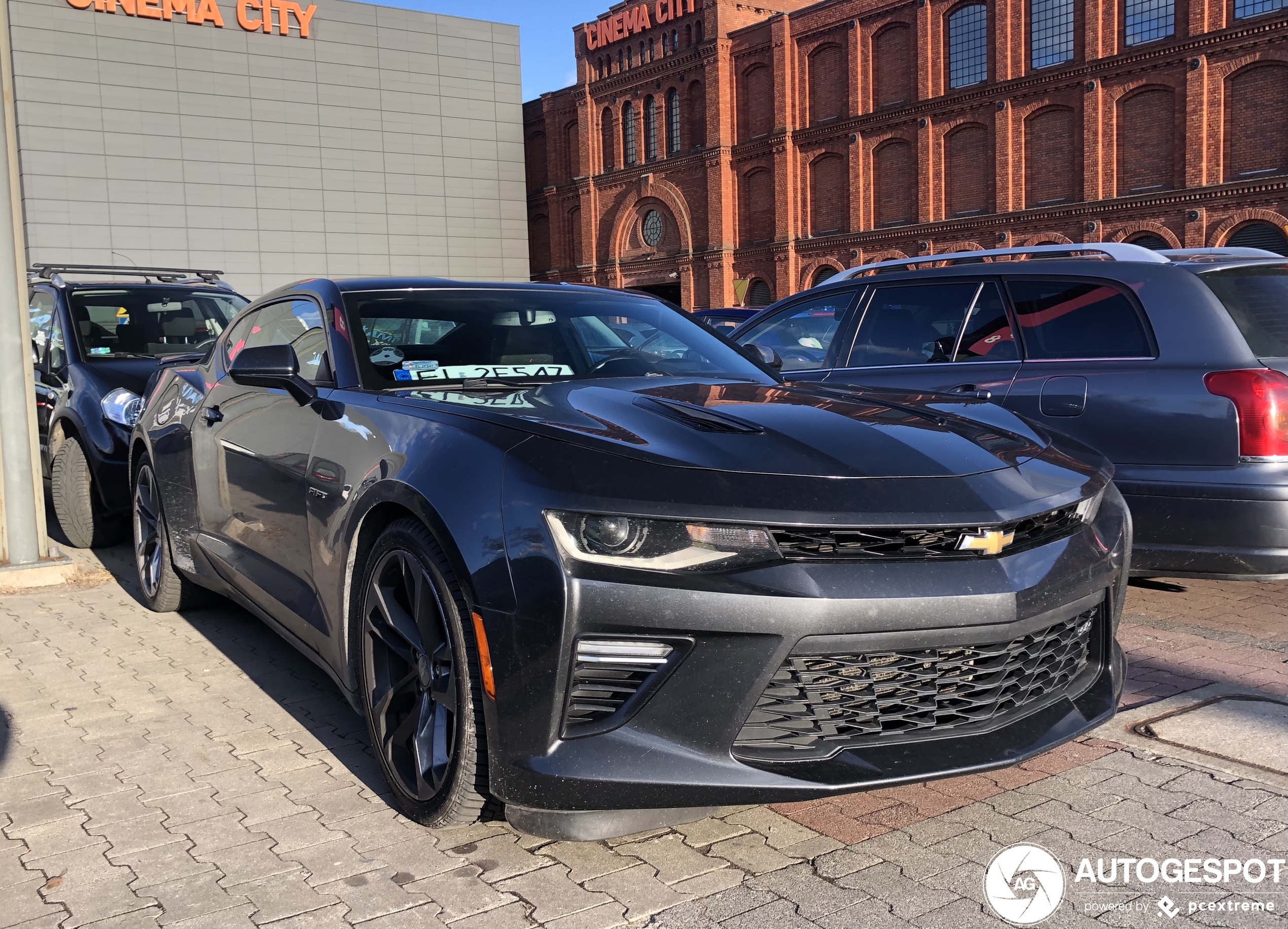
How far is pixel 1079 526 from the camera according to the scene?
298cm

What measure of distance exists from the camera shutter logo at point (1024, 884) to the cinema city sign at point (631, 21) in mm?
46206

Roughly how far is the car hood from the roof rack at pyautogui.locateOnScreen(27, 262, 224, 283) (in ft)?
22.4

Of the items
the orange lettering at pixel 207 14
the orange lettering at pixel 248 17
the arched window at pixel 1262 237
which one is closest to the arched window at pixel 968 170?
the arched window at pixel 1262 237

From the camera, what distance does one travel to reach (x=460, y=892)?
107 inches

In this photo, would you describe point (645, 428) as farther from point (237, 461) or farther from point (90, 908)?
point (237, 461)

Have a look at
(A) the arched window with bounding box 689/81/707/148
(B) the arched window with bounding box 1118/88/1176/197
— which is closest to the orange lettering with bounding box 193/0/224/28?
(A) the arched window with bounding box 689/81/707/148

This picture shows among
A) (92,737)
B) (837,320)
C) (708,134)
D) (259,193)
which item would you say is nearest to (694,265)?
(708,134)

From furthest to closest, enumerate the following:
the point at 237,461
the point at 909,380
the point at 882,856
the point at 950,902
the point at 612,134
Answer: the point at 612,134 < the point at 909,380 < the point at 237,461 < the point at 882,856 < the point at 950,902

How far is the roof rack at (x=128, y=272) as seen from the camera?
361 inches

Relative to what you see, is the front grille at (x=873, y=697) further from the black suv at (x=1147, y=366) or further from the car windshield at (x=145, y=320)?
the car windshield at (x=145, y=320)

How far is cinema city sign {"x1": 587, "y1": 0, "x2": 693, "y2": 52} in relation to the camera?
149 ft

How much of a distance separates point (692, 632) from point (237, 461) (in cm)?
256

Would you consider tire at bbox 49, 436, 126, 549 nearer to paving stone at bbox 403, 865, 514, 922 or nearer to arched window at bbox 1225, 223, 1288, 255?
paving stone at bbox 403, 865, 514, 922

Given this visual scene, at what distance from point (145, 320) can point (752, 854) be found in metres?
7.09
